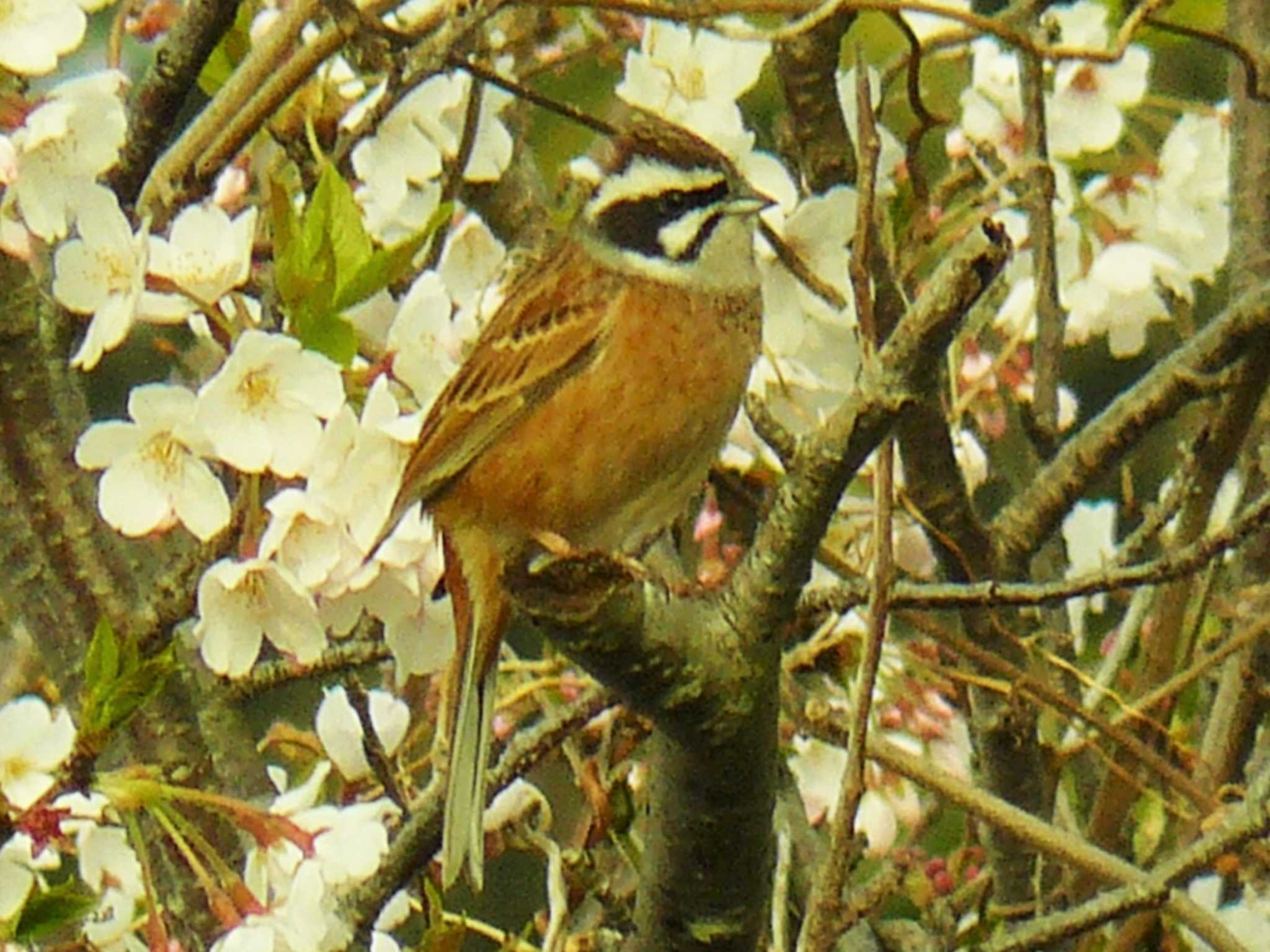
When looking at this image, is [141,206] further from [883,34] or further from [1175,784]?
[883,34]

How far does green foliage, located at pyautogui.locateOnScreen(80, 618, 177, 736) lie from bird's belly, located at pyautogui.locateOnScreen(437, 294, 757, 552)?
0.34 metres

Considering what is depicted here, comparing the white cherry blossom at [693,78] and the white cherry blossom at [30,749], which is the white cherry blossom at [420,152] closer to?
the white cherry blossom at [693,78]

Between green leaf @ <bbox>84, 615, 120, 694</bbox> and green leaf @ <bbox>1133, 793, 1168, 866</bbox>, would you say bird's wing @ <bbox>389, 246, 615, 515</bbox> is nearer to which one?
green leaf @ <bbox>84, 615, 120, 694</bbox>

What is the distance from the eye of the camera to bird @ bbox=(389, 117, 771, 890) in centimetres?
202

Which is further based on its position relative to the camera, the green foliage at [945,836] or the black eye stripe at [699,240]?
the green foliage at [945,836]

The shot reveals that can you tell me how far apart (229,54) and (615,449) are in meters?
0.54

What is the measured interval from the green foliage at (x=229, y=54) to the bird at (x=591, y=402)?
345 millimetres

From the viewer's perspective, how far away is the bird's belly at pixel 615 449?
2098 millimetres

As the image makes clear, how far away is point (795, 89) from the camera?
7.65 feet

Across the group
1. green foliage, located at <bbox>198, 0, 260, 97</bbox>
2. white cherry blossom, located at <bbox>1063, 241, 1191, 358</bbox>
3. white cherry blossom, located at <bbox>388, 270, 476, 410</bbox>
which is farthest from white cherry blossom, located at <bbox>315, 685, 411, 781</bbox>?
white cherry blossom, located at <bbox>1063, 241, 1191, 358</bbox>

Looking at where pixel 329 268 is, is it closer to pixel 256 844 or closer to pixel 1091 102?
pixel 256 844

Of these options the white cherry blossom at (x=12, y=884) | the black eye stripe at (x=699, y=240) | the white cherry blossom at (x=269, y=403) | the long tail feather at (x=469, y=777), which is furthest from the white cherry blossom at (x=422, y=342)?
the white cherry blossom at (x=12, y=884)

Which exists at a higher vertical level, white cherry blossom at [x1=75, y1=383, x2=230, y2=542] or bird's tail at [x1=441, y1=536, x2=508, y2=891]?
white cherry blossom at [x1=75, y1=383, x2=230, y2=542]

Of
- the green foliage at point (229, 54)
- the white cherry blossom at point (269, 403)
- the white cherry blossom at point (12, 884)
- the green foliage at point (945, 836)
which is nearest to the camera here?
the white cherry blossom at point (269, 403)
